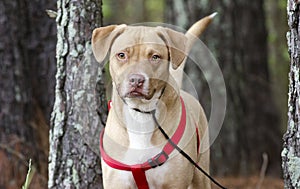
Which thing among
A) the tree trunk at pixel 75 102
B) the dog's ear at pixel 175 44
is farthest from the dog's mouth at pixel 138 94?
the tree trunk at pixel 75 102

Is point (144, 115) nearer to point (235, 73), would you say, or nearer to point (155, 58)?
point (155, 58)

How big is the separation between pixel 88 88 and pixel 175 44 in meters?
0.99

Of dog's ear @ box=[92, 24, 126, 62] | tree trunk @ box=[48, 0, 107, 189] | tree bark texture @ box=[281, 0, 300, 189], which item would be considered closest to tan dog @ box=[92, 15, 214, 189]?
dog's ear @ box=[92, 24, 126, 62]

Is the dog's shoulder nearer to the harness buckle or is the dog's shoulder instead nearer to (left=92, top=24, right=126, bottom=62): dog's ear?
the harness buckle

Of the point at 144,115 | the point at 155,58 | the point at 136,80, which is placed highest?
the point at 155,58

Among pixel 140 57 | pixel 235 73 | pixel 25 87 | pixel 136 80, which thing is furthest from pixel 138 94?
pixel 235 73

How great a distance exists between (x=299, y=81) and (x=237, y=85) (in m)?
4.43

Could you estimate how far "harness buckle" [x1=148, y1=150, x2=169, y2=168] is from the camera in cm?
455

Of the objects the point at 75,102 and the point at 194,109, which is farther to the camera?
the point at 194,109

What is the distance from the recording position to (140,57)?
4.45 meters

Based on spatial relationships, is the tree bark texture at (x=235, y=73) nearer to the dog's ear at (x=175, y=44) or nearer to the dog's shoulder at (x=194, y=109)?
the dog's shoulder at (x=194, y=109)

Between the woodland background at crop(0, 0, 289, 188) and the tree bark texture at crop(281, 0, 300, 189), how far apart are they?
5.98ft

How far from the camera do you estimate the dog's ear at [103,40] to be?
461cm

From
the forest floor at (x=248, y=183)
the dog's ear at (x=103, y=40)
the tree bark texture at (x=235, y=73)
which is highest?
the dog's ear at (x=103, y=40)
